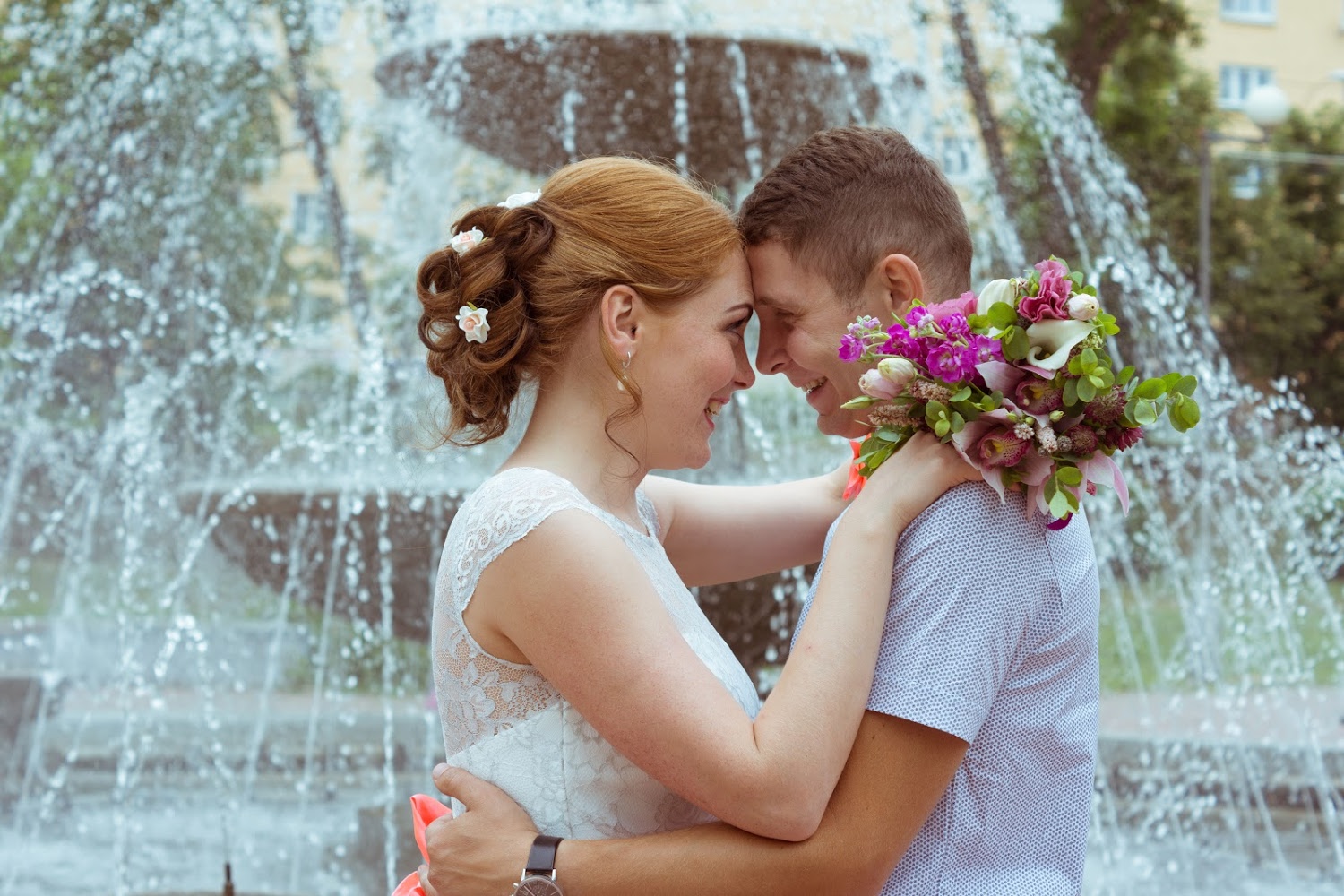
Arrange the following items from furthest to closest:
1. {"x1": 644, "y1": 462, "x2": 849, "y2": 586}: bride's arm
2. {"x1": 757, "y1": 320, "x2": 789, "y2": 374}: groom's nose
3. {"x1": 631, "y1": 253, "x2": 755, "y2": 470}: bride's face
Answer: {"x1": 644, "y1": 462, "x2": 849, "y2": 586}: bride's arm
{"x1": 757, "y1": 320, "x2": 789, "y2": 374}: groom's nose
{"x1": 631, "y1": 253, "x2": 755, "y2": 470}: bride's face

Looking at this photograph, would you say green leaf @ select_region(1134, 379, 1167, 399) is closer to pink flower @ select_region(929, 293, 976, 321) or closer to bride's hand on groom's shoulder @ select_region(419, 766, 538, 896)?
pink flower @ select_region(929, 293, 976, 321)

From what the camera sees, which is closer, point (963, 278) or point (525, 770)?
point (525, 770)

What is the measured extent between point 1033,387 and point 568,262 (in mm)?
665

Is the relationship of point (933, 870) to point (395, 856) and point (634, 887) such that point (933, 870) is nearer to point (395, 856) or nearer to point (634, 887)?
point (634, 887)

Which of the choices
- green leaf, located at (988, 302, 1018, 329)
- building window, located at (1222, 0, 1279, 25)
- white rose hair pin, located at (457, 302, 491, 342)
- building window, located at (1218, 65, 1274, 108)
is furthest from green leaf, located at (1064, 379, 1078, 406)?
building window, located at (1222, 0, 1279, 25)

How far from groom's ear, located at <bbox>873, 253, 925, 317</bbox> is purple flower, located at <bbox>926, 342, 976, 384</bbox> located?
26 centimetres

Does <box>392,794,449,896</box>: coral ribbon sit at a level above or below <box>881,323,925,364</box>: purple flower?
below

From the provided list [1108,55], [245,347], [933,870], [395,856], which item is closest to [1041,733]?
[933,870]

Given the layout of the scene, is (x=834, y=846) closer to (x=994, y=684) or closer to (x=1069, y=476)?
(x=994, y=684)

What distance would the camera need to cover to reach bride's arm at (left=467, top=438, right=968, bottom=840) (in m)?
1.82

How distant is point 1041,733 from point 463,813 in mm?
769

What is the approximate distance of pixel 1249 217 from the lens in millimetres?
25641

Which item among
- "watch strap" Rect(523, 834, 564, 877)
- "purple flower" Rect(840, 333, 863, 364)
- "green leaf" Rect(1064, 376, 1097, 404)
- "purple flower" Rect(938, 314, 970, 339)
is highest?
"purple flower" Rect(938, 314, 970, 339)

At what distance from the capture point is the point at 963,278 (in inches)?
87.1
